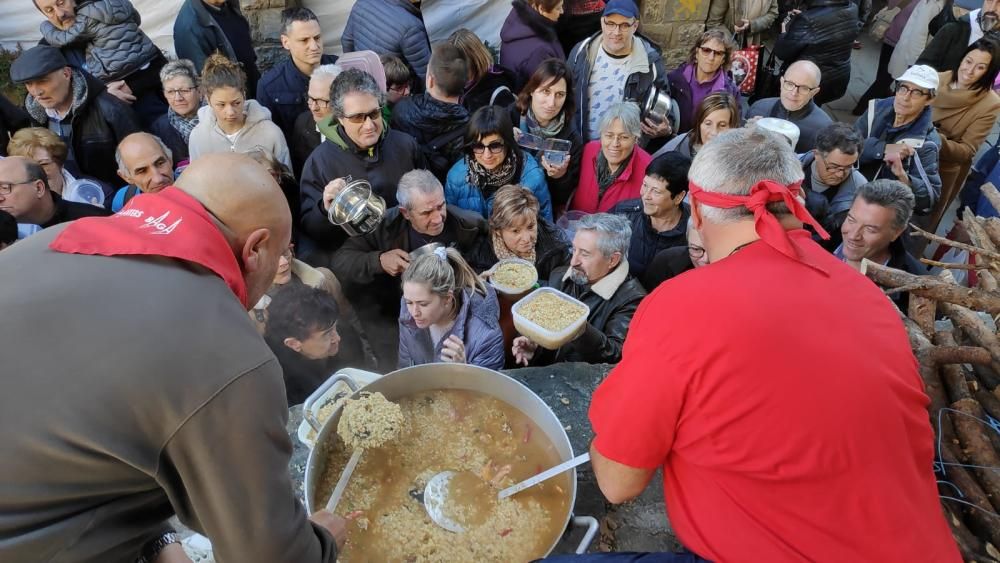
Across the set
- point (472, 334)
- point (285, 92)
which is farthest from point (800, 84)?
point (285, 92)

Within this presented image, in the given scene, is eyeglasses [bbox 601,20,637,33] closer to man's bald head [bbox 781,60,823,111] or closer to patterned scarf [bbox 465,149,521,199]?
man's bald head [bbox 781,60,823,111]

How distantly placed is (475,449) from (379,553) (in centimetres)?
46

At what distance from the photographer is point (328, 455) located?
204cm

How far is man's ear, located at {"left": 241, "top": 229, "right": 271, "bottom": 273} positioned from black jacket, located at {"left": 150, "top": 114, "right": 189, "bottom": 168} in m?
3.44

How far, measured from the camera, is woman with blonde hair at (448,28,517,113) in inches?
190

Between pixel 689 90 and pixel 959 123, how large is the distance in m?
2.21

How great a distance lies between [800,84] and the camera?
4.70 m

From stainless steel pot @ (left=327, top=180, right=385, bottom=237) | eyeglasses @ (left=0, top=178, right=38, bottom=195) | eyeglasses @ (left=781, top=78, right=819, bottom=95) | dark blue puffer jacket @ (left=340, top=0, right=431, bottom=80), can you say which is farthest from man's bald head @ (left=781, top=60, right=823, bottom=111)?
eyeglasses @ (left=0, top=178, right=38, bottom=195)

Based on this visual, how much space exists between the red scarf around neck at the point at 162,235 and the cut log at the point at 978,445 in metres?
2.46

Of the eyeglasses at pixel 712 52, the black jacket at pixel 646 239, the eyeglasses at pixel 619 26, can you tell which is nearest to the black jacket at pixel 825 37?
the eyeglasses at pixel 712 52

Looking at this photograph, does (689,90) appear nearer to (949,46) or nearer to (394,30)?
(949,46)

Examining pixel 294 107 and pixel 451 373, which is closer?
pixel 451 373

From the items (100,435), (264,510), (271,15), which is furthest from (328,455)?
(271,15)

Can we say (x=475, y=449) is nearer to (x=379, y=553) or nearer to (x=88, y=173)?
(x=379, y=553)
